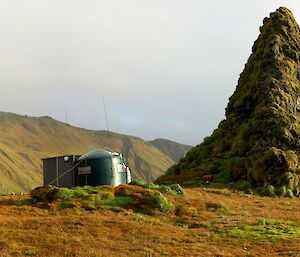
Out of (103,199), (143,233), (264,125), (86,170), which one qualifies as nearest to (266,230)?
(143,233)

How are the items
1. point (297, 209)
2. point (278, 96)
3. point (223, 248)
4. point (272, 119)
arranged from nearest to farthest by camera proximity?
point (223, 248) < point (297, 209) < point (272, 119) < point (278, 96)

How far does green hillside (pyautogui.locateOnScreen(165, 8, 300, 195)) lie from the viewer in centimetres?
5881

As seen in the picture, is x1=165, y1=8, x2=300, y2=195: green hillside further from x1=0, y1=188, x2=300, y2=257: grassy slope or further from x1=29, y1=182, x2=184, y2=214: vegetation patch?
x1=29, y1=182, x2=184, y2=214: vegetation patch

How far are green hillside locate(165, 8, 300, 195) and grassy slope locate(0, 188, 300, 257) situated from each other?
23.0 m

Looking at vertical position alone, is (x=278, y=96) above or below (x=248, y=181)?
above

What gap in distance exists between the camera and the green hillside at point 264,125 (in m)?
58.8

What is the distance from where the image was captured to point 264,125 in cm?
6494

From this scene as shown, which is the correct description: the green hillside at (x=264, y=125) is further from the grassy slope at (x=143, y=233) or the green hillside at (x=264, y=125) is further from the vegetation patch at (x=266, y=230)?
the vegetation patch at (x=266, y=230)

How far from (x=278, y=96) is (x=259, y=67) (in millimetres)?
8310

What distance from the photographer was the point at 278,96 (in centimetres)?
6888

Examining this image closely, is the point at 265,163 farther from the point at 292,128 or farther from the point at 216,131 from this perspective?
the point at 216,131

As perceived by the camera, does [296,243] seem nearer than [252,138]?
Yes

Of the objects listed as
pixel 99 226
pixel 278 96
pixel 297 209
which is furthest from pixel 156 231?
pixel 278 96

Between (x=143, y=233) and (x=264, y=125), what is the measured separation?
A: 43.1 metres
